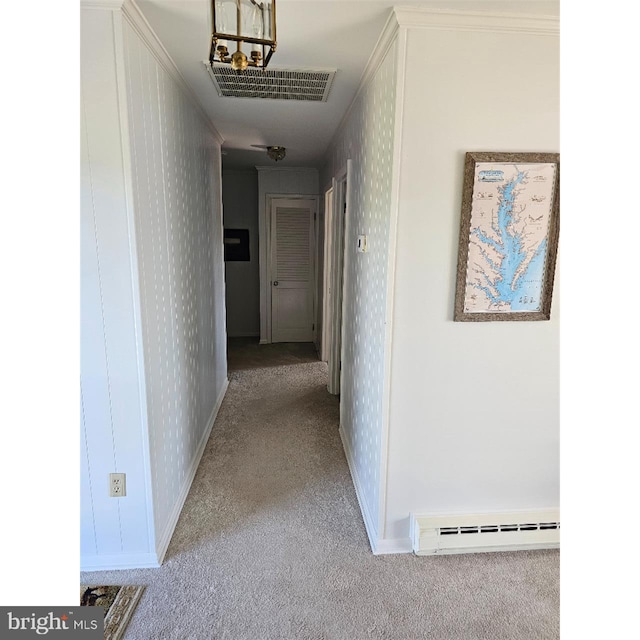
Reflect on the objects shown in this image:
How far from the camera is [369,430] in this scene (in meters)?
2.27

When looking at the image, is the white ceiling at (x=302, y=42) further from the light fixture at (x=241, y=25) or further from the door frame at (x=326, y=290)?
the door frame at (x=326, y=290)

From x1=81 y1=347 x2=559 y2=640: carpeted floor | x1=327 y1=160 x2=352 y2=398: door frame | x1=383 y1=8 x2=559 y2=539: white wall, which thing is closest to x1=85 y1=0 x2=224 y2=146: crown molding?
x1=383 y1=8 x2=559 y2=539: white wall

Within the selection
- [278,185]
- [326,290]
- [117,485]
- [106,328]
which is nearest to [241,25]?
[106,328]

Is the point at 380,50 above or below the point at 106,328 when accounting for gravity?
above

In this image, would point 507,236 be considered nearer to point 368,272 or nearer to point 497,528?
point 368,272

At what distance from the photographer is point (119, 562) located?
76.7 inches

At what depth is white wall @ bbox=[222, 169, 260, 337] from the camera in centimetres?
588

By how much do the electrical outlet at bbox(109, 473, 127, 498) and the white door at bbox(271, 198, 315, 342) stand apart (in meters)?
4.04

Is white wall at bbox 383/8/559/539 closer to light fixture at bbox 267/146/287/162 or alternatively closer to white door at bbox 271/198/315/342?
light fixture at bbox 267/146/287/162

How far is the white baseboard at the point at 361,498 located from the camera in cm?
211

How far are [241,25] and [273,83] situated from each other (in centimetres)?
151
